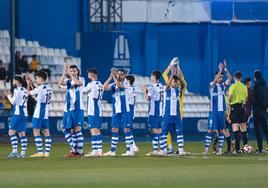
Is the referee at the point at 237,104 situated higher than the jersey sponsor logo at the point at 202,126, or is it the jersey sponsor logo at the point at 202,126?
the referee at the point at 237,104

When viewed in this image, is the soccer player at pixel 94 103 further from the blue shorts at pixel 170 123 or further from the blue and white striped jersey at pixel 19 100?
the blue shorts at pixel 170 123

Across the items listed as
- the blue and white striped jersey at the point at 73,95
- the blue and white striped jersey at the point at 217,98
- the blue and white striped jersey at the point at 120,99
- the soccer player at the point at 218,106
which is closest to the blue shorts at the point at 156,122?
the soccer player at the point at 218,106

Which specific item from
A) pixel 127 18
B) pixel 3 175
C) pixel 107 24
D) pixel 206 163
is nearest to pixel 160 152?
pixel 206 163

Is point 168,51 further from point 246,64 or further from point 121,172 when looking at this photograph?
point 121,172

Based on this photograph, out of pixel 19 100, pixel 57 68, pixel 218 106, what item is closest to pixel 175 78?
pixel 218 106

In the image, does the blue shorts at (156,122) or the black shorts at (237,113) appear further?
the black shorts at (237,113)

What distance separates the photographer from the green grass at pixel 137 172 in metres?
19.8

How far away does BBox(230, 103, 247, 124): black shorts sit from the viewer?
3114 centimetres

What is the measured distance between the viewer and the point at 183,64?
5338cm

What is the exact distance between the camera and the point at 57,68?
157 ft

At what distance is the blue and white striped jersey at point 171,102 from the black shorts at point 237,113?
240 centimetres

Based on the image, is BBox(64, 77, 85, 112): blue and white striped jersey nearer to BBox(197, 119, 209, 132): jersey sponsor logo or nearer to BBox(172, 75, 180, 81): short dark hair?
BBox(172, 75, 180, 81): short dark hair

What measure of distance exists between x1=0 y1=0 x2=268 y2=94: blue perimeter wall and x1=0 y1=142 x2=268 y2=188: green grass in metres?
20.1

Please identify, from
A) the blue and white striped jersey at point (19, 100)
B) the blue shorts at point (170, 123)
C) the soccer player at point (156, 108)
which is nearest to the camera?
the blue and white striped jersey at point (19, 100)
